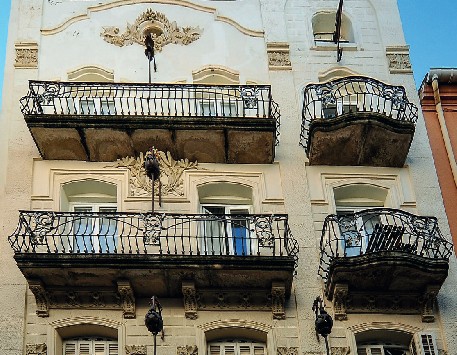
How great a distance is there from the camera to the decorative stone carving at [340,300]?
18.1m

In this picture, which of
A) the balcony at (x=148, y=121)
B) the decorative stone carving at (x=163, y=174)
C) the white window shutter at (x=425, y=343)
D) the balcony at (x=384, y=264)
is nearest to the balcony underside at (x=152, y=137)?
the balcony at (x=148, y=121)

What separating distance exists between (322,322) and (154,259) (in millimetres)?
3026

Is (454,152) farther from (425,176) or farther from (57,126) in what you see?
(57,126)

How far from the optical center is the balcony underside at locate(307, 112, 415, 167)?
19938 millimetres

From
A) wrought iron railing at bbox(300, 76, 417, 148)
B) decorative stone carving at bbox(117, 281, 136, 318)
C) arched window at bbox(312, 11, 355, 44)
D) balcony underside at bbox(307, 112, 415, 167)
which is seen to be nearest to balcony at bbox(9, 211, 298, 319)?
decorative stone carving at bbox(117, 281, 136, 318)

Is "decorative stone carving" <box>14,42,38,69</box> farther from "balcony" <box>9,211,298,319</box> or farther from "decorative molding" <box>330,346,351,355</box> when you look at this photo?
"decorative molding" <box>330,346,351,355</box>

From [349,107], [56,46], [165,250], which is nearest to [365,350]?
[165,250]

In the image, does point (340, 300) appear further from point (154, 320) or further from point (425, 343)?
point (154, 320)

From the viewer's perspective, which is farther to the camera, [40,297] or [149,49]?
[149,49]

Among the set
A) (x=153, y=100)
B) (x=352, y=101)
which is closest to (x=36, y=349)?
(x=153, y=100)

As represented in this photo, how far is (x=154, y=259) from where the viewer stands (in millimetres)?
17547

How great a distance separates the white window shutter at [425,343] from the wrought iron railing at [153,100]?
209 inches

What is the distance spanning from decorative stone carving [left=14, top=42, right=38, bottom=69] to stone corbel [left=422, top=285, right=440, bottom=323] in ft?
30.9

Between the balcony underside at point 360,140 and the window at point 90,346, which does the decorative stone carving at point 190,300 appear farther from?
the balcony underside at point 360,140
